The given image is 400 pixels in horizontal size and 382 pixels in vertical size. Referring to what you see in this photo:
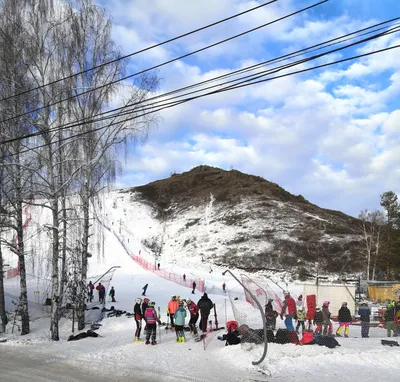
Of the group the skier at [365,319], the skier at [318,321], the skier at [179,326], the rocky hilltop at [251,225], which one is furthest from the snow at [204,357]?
the rocky hilltop at [251,225]

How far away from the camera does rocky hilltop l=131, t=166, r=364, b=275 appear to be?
196ft

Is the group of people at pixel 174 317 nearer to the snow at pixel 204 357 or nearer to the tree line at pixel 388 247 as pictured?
the snow at pixel 204 357

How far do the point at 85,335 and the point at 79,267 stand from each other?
11.7 feet

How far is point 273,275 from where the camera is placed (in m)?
53.7

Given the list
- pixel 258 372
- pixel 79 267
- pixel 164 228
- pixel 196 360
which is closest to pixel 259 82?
pixel 258 372

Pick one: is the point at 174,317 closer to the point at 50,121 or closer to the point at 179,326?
the point at 179,326

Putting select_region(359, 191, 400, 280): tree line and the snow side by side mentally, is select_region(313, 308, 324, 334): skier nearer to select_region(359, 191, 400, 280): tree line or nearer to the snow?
the snow

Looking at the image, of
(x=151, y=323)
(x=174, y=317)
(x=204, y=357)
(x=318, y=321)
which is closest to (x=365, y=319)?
(x=318, y=321)

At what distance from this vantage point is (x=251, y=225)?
7394 cm

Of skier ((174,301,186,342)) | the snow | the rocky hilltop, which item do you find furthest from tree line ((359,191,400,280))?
skier ((174,301,186,342))

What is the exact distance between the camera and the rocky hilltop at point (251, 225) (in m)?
59.8

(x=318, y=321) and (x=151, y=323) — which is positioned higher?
(x=151, y=323)

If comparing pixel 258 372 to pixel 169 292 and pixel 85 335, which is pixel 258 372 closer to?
pixel 85 335

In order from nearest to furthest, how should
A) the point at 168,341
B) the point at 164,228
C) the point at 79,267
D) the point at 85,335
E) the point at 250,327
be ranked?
the point at 250,327, the point at 168,341, the point at 85,335, the point at 79,267, the point at 164,228
